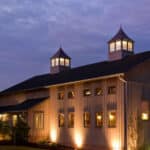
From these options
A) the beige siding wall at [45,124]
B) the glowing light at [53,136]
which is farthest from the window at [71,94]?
the glowing light at [53,136]

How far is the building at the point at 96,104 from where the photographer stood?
33.1 meters

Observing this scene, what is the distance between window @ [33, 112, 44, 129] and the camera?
41691mm

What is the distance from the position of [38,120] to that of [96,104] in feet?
27.5

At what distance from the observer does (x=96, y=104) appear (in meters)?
35.6

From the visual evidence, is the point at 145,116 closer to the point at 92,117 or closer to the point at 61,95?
the point at 92,117

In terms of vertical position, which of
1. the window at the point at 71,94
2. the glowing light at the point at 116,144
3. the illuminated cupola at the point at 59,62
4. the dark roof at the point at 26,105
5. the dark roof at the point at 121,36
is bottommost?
the glowing light at the point at 116,144

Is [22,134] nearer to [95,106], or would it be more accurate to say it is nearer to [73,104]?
[73,104]

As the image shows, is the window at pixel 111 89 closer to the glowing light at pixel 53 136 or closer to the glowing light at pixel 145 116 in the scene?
the glowing light at pixel 145 116

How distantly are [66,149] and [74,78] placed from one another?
633 cm

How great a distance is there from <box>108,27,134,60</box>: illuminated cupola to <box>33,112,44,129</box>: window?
338 inches

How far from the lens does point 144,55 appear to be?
36812 mm

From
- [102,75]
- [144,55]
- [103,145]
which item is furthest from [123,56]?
[103,145]

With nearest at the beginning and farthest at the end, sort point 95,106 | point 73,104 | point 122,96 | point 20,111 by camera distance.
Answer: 1. point 122,96
2. point 95,106
3. point 73,104
4. point 20,111

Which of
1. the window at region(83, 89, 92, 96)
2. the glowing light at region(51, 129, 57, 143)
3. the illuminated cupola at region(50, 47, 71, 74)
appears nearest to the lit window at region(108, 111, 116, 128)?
the window at region(83, 89, 92, 96)
